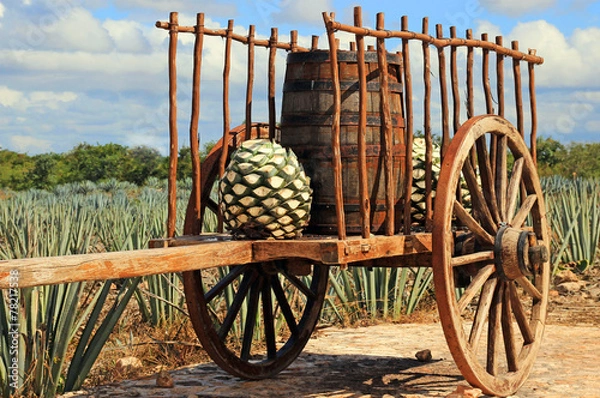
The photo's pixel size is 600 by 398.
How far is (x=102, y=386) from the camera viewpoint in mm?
4789

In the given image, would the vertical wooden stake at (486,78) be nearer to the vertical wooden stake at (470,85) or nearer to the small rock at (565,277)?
the vertical wooden stake at (470,85)

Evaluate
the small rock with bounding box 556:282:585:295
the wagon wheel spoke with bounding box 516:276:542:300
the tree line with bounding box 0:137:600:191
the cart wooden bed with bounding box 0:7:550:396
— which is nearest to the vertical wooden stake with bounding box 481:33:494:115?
the cart wooden bed with bounding box 0:7:550:396

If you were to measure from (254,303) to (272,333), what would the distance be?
0.92 feet

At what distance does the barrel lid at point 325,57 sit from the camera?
4281 millimetres

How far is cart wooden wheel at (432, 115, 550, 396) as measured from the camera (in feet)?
12.7

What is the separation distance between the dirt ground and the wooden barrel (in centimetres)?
100

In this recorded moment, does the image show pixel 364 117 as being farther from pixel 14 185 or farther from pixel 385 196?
pixel 14 185

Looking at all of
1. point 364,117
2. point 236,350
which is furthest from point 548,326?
point 364,117

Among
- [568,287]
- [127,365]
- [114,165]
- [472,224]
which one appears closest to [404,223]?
[472,224]

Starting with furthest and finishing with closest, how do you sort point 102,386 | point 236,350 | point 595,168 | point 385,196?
point 595,168
point 236,350
point 102,386
point 385,196

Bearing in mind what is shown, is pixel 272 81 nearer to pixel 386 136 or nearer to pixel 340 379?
pixel 386 136

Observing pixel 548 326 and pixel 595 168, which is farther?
pixel 595 168

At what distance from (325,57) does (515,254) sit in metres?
1.39

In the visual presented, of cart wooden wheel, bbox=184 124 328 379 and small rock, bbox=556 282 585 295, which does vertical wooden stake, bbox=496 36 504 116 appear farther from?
small rock, bbox=556 282 585 295
